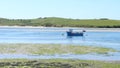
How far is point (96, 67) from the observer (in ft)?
106

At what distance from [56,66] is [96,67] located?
3372 millimetres

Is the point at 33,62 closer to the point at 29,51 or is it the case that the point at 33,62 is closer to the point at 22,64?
the point at 22,64

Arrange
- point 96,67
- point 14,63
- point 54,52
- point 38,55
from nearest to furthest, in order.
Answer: point 96,67 → point 14,63 → point 38,55 → point 54,52

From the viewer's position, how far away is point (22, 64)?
33.6 metres

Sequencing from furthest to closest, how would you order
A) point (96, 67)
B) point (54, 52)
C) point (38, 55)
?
point (54, 52) → point (38, 55) → point (96, 67)

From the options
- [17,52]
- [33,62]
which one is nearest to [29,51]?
[17,52]

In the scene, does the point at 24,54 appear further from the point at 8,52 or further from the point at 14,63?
the point at 14,63

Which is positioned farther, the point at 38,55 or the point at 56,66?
the point at 38,55

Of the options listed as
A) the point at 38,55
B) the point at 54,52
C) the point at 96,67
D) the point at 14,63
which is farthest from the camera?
the point at 54,52

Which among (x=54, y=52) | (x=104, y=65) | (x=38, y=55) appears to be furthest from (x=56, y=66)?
(x=54, y=52)

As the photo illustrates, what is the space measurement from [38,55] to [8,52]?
450cm

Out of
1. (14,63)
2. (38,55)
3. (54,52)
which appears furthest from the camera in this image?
(54,52)

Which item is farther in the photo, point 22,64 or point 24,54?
point 24,54

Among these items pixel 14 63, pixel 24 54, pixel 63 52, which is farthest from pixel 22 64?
pixel 63 52
